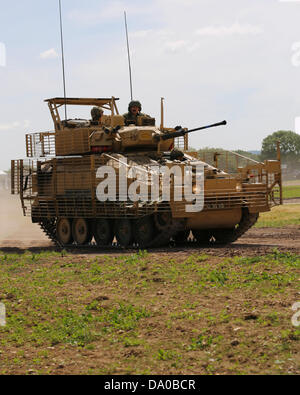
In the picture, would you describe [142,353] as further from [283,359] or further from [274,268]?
[274,268]

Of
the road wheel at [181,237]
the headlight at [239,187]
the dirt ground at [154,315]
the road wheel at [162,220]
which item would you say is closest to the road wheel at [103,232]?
the road wheel at [181,237]

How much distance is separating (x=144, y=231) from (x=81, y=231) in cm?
344

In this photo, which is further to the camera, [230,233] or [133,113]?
[133,113]

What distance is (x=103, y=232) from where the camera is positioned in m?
23.1

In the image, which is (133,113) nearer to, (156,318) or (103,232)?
(103,232)

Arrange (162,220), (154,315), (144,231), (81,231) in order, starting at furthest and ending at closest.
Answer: (81,231) → (144,231) → (162,220) → (154,315)

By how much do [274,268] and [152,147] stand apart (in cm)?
1027

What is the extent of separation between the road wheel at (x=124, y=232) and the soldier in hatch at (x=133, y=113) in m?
4.12

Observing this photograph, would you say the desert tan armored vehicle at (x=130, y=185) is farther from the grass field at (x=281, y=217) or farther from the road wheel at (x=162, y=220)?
the grass field at (x=281, y=217)

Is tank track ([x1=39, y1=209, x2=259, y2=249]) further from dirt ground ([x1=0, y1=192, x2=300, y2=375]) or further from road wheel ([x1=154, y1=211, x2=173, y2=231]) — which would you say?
dirt ground ([x1=0, y1=192, x2=300, y2=375])

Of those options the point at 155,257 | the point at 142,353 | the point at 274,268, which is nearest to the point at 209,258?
the point at 155,257

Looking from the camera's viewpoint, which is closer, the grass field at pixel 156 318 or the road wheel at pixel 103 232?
the grass field at pixel 156 318

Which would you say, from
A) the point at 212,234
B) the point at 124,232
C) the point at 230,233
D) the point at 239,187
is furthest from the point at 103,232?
the point at 239,187

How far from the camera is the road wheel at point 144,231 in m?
21.2
